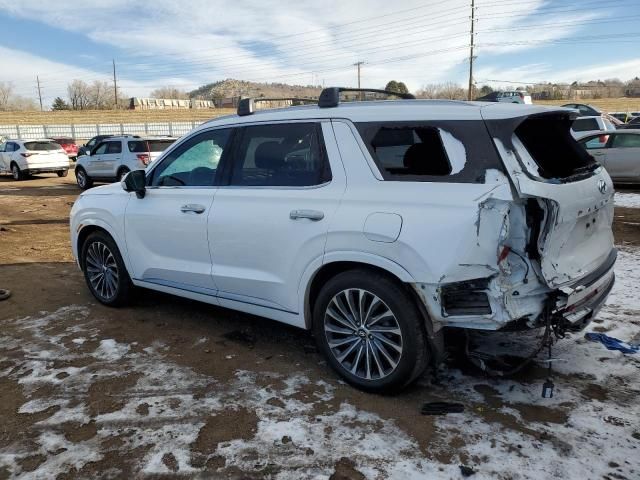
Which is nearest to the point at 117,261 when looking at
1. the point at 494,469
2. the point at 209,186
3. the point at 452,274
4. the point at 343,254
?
the point at 209,186

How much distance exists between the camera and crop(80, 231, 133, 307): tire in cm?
508

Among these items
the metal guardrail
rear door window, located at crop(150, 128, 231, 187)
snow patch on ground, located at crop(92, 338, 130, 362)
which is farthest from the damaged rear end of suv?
the metal guardrail

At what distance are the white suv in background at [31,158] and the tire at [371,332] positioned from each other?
68.0ft

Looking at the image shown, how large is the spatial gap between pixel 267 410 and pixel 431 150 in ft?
6.25

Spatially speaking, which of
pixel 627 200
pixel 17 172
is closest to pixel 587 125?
pixel 627 200

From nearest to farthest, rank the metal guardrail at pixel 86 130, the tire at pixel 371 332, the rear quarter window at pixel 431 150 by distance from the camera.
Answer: the rear quarter window at pixel 431 150
the tire at pixel 371 332
the metal guardrail at pixel 86 130

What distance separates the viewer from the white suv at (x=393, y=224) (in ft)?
9.53

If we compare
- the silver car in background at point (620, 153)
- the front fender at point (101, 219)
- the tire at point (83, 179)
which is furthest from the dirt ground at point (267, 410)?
the tire at point (83, 179)

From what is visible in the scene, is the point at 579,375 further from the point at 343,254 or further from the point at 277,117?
the point at 277,117

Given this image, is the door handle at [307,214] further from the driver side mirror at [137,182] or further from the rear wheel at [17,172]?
the rear wheel at [17,172]

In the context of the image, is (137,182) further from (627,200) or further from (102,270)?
(627,200)

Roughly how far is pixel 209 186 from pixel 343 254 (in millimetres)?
1487

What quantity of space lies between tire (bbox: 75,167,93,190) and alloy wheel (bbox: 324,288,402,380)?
1584cm

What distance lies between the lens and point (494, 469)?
2623 millimetres
